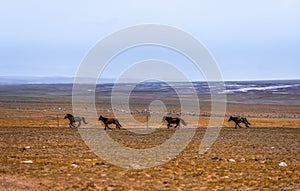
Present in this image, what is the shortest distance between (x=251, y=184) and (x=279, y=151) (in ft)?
30.7

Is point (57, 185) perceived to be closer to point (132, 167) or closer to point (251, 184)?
point (132, 167)

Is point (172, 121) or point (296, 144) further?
point (172, 121)

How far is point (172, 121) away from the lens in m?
36.1

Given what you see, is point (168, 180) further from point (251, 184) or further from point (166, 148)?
point (166, 148)

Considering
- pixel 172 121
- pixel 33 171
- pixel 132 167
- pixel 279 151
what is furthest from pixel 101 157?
pixel 172 121

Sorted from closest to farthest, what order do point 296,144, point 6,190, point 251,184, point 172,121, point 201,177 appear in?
point 6,190 < point 251,184 < point 201,177 < point 296,144 < point 172,121

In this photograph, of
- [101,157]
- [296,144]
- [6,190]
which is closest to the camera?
[6,190]

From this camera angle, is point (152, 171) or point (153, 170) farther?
point (153, 170)

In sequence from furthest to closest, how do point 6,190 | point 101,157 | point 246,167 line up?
point 101,157 < point 246,167 < point 6,190

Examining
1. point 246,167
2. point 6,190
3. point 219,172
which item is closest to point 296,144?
point 246,167

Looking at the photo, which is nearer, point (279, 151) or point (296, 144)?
point (279, 151)

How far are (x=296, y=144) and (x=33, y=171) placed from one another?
53.8 ft

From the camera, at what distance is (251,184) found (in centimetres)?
1266

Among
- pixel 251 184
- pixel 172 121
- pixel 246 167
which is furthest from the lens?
pixel 172 121
